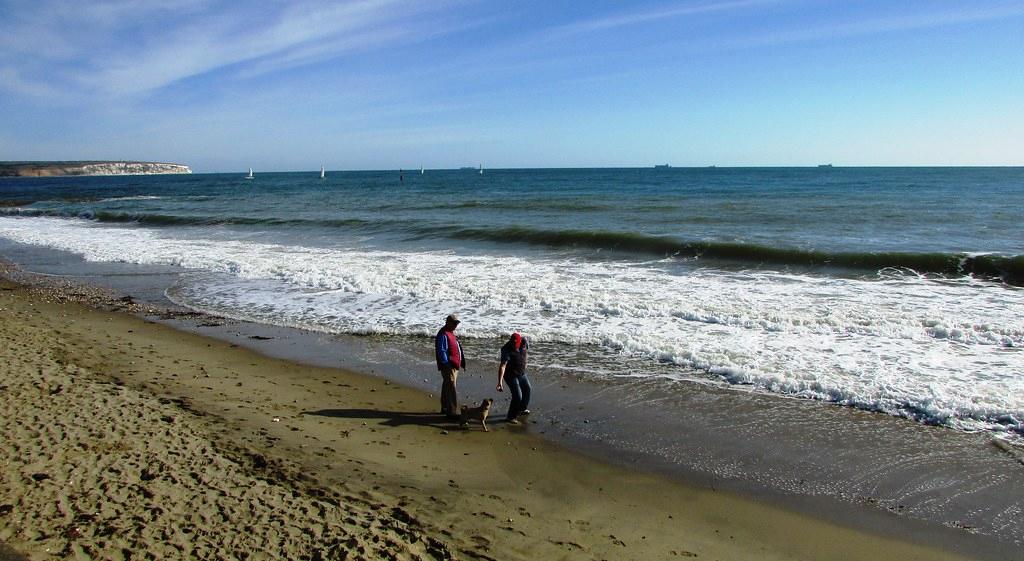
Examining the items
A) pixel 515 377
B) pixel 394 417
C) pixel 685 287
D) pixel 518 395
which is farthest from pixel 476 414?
pixel 685 287

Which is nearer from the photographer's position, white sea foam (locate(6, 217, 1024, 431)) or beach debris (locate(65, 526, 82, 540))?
beach debris (locate(65, 526, 82, 540))

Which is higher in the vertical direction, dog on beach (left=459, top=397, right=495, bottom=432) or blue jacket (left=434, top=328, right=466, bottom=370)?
blue jacket (left=434, top=328, right=466, bottom=370)

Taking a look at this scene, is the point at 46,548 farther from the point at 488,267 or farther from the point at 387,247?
the point at 387,247

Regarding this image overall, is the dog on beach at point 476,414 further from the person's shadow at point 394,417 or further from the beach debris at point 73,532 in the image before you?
the beach debris at point 73,532

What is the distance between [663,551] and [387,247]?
20.3 m

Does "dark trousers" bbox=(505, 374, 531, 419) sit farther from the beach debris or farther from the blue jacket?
the beach debris

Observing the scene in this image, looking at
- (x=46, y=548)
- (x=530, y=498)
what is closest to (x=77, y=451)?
(x=46, y=548)

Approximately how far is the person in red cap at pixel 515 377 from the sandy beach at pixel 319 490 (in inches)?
21.2

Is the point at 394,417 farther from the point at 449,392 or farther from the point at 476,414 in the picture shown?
the point at 476,414

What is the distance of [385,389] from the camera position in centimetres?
900

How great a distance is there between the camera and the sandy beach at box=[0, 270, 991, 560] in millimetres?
4766

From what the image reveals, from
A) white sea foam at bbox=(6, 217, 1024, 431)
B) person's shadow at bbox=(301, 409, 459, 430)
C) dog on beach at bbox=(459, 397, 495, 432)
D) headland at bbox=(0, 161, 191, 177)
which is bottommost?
person's shadow at bbox=(301, 409, 459, 430)

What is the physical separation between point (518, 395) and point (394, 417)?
1.59 meters

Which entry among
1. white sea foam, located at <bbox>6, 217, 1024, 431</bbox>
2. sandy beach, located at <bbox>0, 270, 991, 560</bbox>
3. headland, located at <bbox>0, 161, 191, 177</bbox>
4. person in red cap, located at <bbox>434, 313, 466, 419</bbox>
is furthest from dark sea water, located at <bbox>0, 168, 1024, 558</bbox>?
headland, located at <bbox>0, 161, 191, 177</bbox>
